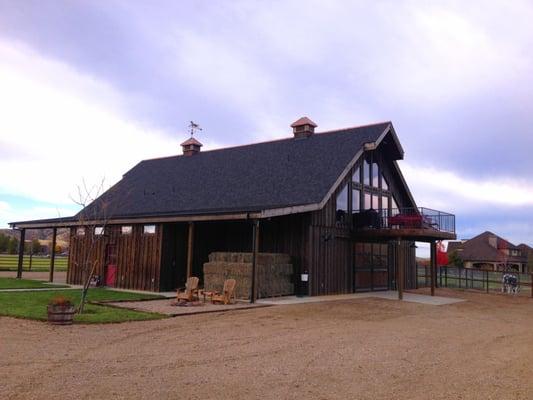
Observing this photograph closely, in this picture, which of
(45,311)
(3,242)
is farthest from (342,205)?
(3,242)

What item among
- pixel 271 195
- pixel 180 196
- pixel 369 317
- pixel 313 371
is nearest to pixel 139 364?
pixel 313 371

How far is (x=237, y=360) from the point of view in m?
7.57

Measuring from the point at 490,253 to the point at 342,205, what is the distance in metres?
44.8

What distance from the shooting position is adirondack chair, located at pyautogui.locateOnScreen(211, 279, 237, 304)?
1500 cm

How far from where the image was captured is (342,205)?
2048cm

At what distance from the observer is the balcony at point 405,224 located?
63.4ft

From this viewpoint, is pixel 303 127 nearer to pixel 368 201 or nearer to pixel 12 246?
pixel 368 201

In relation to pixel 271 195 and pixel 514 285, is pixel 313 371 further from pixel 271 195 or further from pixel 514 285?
pixel 514 285

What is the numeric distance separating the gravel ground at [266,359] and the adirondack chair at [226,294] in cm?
258

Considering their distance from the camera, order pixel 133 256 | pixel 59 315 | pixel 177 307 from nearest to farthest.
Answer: pixel 59 315 < pixel 177 307 < pixel 133 256

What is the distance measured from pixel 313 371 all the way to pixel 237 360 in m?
1.23

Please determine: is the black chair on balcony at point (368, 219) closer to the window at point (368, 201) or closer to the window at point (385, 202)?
the window at point (368, 201)

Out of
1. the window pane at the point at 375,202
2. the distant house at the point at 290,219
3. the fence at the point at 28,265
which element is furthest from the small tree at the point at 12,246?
the window pane at the point at 375,202

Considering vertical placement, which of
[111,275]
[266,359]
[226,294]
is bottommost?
[266,359]
